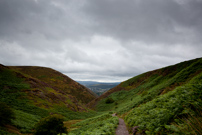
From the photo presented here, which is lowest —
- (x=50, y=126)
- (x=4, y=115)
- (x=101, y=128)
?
(x=50, y=126)

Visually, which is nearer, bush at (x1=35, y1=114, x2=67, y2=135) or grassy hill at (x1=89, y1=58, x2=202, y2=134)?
grassy hill at (x1=89, y1=58, x2=202, y2=134)

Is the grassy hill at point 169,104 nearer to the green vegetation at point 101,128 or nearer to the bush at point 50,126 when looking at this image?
the green vegetation at point 101,128

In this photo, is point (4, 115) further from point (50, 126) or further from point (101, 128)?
point (101, 128)

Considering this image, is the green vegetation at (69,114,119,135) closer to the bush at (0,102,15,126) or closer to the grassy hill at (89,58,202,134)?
the grassy hill at (89,58,202,134)

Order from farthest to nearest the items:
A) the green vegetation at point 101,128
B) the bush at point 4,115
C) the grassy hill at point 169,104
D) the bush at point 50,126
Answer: the bush at point 4,115, the bush at point 50,126, the green vegetation at point 101,128, the grassy hill at point 169,104

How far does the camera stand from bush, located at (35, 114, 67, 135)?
14.7 meters

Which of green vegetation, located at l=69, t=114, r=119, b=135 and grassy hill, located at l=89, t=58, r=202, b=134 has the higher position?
grassy hill, located at l=89, t=58, r=202, b=134

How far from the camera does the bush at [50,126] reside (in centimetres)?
1466

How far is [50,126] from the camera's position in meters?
15.5

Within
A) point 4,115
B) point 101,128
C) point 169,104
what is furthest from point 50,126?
point 169,104

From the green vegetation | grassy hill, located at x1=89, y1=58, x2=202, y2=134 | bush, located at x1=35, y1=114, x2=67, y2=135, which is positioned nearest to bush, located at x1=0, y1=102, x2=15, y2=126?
bush, located at x1=35, y1=114, x2=67, y2=135

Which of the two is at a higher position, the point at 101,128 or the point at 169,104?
the point at 169,104

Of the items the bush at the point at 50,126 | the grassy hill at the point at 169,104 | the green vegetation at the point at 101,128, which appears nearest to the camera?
the grassy hill at the point at 169,104

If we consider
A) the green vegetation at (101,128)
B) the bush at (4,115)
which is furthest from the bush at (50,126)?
the bush at (4,115)
